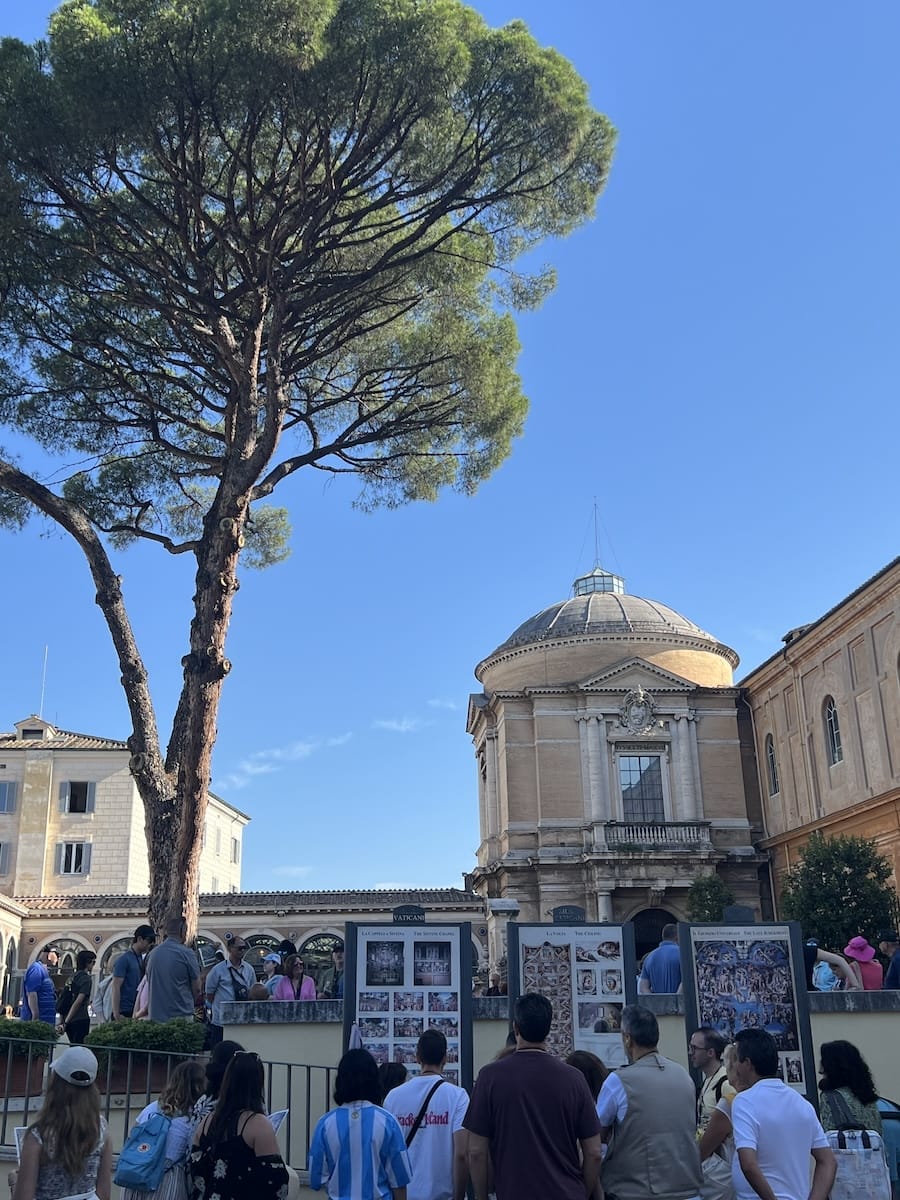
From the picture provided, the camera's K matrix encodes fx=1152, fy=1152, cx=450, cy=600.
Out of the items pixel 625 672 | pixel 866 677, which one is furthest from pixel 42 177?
pixel 625 672

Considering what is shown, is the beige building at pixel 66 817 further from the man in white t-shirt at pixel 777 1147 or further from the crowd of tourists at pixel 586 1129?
the man in white t-shirt at pixel 777 1147

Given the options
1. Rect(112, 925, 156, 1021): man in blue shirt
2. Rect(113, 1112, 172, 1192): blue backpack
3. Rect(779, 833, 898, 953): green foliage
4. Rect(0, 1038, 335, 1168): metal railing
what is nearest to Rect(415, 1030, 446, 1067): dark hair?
Rect(113, 1112, 172, 1192): blue backpack

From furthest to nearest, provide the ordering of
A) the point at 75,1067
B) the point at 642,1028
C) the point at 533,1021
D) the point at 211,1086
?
the point at 211,1086
the point at 642,1028
the point at 533,1021
the point at 75,1067

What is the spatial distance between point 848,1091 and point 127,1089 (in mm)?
4737

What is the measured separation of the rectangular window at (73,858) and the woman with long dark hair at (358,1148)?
40.0m

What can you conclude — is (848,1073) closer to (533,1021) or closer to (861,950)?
(533,1021)

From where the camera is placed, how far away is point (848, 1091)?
17.6ft

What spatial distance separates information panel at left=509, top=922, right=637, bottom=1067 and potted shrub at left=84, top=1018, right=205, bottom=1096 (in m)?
2.50

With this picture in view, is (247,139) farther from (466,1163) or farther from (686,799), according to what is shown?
(686,799)

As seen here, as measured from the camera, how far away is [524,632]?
39.3 metres

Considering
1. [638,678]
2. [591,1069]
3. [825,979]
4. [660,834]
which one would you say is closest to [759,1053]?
[591,1069]

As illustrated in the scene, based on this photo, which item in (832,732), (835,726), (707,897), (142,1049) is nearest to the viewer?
(142,1049)

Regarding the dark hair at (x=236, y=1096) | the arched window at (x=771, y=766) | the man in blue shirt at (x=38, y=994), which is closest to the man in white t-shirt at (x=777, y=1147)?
the dark hair at (x=236, y=1096)

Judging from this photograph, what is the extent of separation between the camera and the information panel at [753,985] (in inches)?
324
